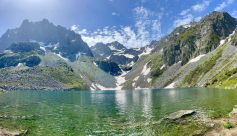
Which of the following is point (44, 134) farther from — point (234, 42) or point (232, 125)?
point (234, 42)

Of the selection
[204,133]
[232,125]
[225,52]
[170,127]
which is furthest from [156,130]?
[225,52]

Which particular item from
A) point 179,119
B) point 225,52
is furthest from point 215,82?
point 179,119

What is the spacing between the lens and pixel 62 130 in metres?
21.3

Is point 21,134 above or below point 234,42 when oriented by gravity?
below

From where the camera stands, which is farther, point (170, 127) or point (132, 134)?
point (170, 127)

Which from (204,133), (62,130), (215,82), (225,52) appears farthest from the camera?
(225,52)

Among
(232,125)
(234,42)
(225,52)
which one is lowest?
(232,125)

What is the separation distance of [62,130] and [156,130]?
15.7 m

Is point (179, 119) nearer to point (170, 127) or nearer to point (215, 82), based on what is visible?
point (170, 127)

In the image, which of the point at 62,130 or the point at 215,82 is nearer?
the point at 62,130

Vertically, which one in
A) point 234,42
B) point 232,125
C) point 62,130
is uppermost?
point 234,42

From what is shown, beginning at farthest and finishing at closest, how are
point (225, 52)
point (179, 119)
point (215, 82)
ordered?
point (225, 52)
point (215, 82)
point (179, 119)

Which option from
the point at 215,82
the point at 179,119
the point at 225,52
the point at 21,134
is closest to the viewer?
the point at 21,134

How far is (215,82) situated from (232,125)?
145m
